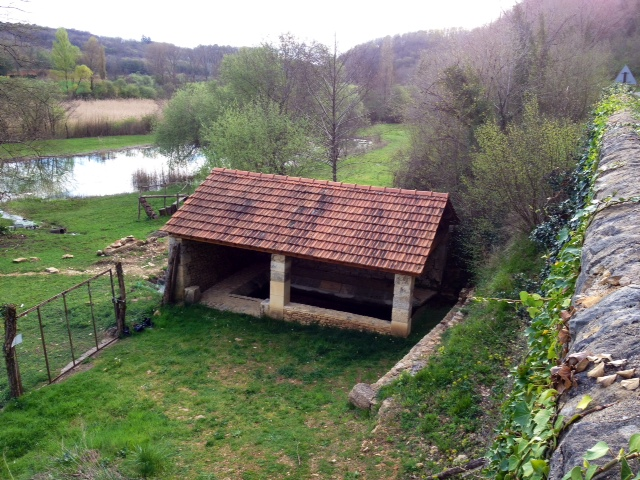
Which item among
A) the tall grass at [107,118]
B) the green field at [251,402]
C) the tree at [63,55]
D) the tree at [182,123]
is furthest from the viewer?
the tree at [63,55]

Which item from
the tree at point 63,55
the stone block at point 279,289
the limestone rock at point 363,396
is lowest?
the limestone rock at point 363,396

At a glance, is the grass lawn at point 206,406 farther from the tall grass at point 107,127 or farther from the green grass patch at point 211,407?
the tall grass at point 107,127

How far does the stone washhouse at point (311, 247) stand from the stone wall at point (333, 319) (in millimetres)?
24

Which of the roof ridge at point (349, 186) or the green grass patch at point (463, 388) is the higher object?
the roof ridge at point (349, 186)

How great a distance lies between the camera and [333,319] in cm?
1305

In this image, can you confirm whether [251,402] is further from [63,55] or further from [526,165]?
[63,55]

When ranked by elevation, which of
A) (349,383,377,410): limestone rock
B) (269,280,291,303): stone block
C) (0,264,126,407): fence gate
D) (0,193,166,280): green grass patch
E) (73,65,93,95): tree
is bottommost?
(0,193,166,280): green grass patch

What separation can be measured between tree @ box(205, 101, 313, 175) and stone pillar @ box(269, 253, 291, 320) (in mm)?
10933

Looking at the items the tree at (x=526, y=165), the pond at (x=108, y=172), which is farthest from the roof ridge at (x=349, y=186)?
the pond at (x=108, y=172)

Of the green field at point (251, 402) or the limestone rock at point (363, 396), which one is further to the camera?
the limestone rock at point (363, 396)

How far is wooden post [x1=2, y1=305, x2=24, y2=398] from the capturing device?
980 cm

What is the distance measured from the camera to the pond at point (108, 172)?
31391mm

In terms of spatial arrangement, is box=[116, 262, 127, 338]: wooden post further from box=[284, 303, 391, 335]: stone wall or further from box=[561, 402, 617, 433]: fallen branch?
box=[561, 402, 617, 433]: fallen branch

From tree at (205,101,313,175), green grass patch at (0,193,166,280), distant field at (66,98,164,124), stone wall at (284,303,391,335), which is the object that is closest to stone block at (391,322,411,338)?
stone wall at (284,303,391,335)
